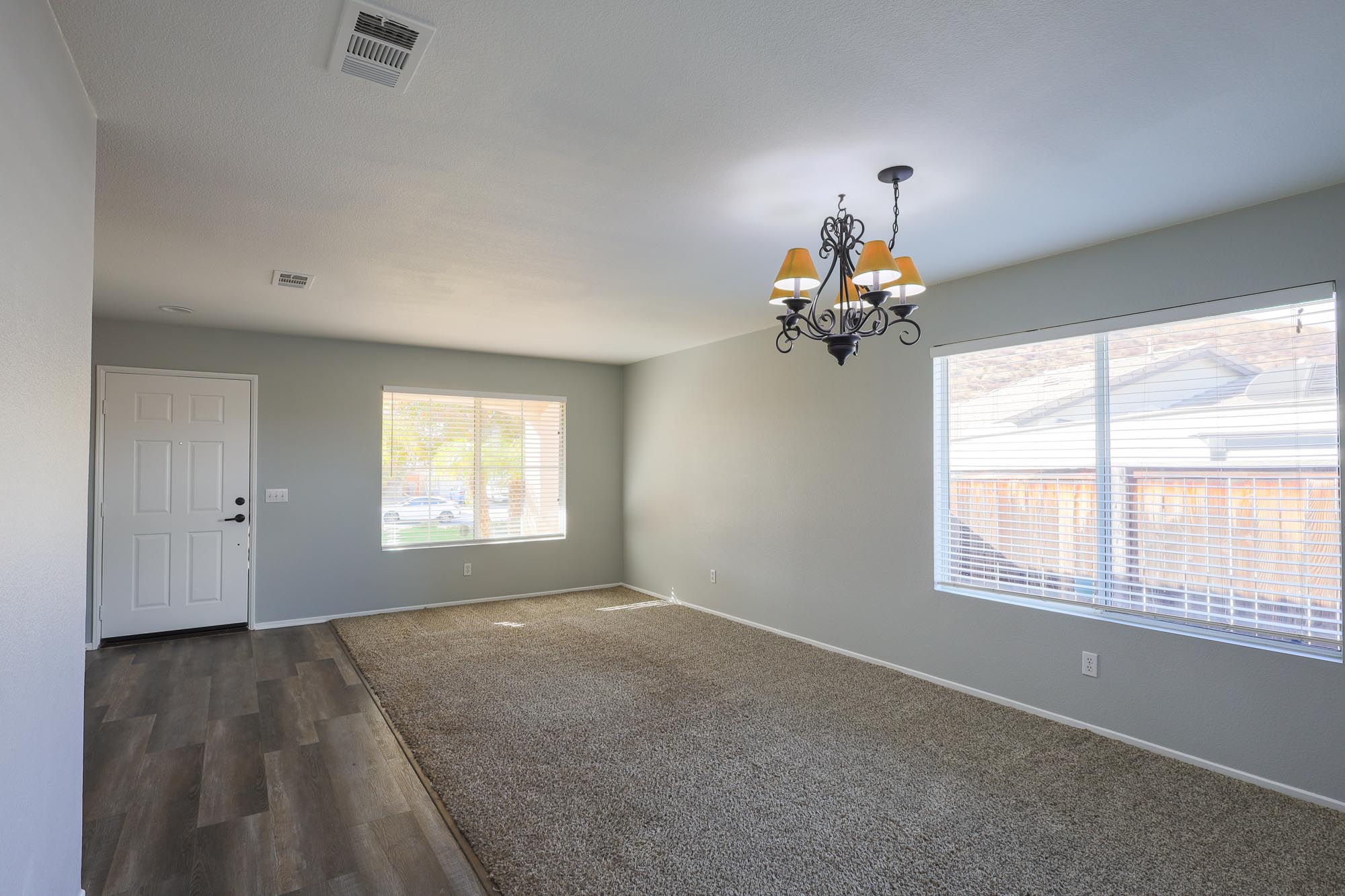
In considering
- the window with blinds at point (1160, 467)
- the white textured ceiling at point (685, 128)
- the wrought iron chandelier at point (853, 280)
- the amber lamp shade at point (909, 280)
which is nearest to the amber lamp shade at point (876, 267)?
the wrought iron chandelier at point (853, 280)

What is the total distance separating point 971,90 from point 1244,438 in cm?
211

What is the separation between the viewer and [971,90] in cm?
199

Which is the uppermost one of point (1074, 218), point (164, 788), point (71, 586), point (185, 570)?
point (1074, 218)

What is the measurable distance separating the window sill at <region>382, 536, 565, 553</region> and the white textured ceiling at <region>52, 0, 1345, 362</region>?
119 inches

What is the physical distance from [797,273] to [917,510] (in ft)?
7.26

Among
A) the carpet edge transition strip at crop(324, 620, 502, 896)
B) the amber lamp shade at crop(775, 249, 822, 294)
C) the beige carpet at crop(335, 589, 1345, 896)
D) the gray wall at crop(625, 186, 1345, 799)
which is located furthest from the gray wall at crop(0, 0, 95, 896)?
the gray wall at crop(625, 186, 1345, 799)

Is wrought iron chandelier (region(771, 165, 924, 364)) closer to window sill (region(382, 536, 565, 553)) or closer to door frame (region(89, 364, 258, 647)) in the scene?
window sill (region(382, 536, 565, 553))

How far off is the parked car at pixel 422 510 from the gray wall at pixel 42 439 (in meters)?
4.14

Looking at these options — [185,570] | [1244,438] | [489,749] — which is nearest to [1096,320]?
[1244,438]

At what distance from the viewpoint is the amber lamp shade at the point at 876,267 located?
237 cm

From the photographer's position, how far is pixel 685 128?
2.22m

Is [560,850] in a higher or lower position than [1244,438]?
lower

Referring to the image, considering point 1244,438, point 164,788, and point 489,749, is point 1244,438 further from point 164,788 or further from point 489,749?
point 164,788

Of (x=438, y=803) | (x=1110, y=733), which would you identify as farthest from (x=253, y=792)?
(x=1110, y=733)
